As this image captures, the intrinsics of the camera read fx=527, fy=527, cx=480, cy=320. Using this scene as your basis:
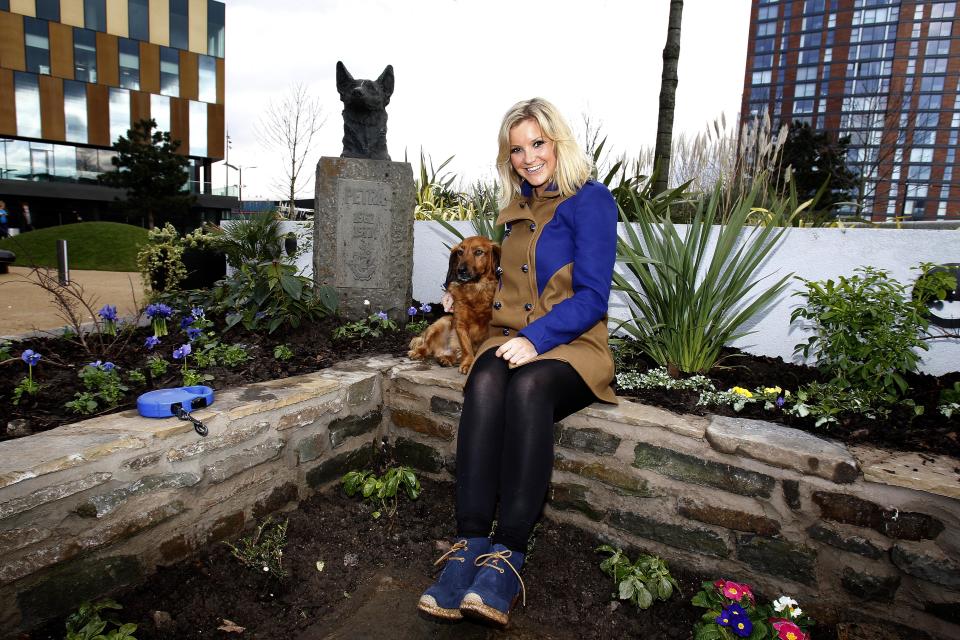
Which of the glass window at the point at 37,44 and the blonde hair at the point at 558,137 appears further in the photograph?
the glass window at the point at 37,44

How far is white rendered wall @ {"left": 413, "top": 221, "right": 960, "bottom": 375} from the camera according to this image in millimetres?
2621

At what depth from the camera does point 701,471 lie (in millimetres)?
1947

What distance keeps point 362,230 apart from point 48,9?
2958 centimetres

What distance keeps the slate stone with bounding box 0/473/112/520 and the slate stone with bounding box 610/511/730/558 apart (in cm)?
180

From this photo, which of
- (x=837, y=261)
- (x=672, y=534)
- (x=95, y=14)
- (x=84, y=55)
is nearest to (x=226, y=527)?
(x=672, y=534)

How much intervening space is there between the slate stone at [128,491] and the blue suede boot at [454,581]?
90cm

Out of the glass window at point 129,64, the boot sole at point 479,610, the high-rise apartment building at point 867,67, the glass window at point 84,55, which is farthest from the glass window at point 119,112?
the high-rise apartment building at point 867,67

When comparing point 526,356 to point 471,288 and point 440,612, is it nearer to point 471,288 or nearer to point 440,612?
point 471,288

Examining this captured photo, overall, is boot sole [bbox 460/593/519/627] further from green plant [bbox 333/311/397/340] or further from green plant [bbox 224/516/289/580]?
green plant [bbox 333/311/397/340]

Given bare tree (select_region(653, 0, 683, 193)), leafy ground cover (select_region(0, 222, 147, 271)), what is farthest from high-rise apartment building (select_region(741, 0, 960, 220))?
leafy ground cover (select_region(0, 222, 147, 271))

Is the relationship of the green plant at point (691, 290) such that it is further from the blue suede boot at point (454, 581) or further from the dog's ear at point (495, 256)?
the blue suede boot at point (454, 581)

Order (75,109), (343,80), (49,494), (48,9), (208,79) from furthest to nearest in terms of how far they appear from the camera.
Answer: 1. (208,79)
2. (75,109)
3. (48,9)
4. (343,80)
5. (49,494)

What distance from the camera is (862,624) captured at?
5.67 feet

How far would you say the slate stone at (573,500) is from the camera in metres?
2.17
